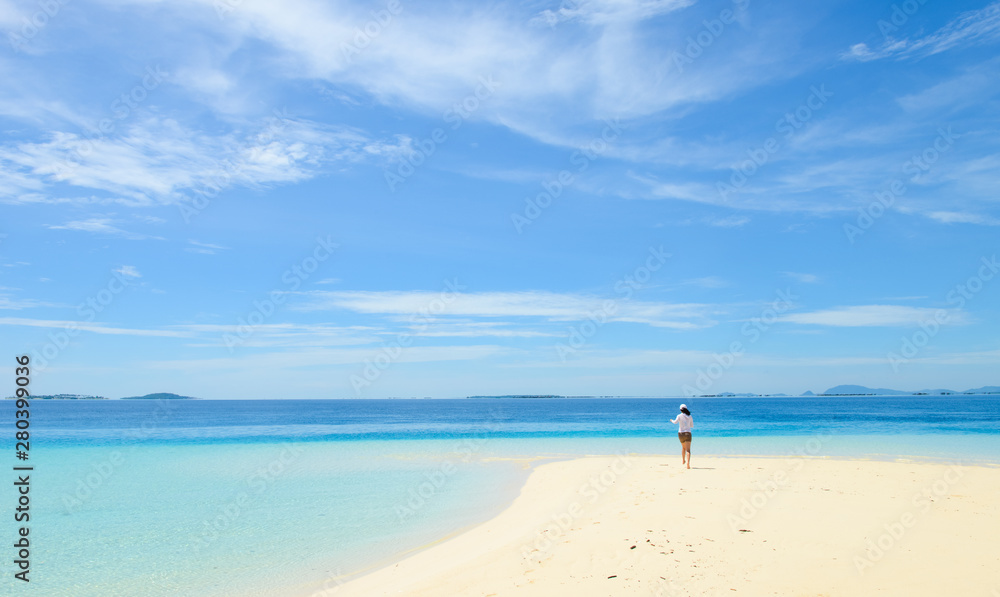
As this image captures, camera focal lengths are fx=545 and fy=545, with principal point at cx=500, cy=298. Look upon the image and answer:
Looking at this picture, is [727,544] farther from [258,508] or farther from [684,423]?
[258,508]

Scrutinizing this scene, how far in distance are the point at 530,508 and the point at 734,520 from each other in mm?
5471

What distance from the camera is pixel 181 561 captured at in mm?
10641

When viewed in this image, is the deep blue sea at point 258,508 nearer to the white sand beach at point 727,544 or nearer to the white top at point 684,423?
the white sand beach at point 727,544

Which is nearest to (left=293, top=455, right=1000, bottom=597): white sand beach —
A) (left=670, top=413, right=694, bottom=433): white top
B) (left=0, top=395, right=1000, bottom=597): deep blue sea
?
(left=0, top=395, right=1000, bottom=597): deep blue sea

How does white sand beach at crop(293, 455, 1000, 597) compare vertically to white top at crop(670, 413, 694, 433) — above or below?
below

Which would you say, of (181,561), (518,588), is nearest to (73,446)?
(181,561)

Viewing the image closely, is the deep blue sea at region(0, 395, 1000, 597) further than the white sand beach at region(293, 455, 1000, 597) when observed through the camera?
Yes

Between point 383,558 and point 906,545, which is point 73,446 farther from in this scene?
point 906,545

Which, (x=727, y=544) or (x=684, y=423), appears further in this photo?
(x=684, y=423)

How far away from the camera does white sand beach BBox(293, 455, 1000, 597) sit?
768 cm

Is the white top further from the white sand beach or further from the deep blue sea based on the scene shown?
the deep blue sea

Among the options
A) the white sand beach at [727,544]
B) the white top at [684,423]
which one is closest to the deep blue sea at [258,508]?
the white sand beach at [727,544]

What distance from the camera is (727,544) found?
9.24 m

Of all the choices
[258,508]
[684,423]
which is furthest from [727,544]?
[258,508]
